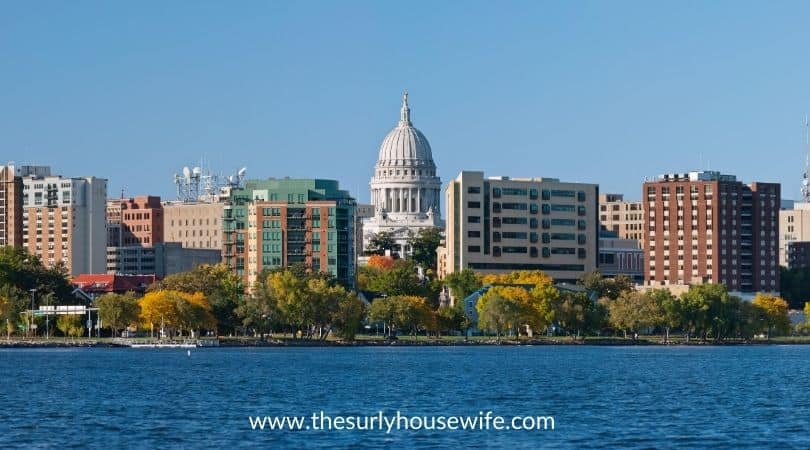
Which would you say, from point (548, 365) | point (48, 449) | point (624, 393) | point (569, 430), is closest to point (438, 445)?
point (569, 430)

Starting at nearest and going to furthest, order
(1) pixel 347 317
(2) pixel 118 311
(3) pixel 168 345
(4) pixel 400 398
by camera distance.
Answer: (4) pixel 400 398 < (3) pixel 168 345 < (2) pixel 118 311 < (1) pixel 347 317

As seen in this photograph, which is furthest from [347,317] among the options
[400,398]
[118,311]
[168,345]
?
[400,398]

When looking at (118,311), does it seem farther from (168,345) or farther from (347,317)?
(347,317)

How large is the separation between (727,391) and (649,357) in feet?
187

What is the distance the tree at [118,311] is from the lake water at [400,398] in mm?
29497

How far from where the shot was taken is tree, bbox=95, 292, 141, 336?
639 feet

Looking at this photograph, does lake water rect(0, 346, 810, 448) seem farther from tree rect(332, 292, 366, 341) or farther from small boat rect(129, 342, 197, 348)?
tree rect(332, 292, 366, 341)

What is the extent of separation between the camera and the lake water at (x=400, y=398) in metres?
76.8

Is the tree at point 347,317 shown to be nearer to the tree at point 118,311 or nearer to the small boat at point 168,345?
the small boat at point 168,345

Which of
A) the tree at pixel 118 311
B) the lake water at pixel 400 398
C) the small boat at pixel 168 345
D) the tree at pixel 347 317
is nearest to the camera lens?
the lake water at pixel 400 398

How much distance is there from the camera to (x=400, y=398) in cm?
9938

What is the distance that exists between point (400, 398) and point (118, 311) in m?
98.5

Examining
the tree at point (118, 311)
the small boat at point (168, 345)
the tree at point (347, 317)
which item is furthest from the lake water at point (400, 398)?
the tree at point (347, 317)

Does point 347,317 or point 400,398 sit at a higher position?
point 347,317
